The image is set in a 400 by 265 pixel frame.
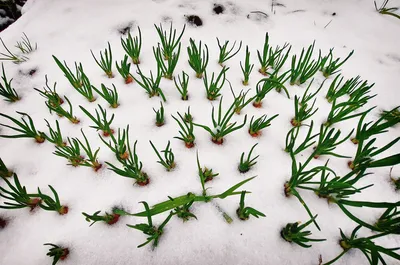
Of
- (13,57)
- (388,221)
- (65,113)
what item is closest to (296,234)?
(388,221)

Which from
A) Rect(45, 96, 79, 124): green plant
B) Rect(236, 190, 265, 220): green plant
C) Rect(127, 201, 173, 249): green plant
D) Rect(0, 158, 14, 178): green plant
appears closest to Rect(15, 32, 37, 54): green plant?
Rect(45, 96, 79, 124): green plant

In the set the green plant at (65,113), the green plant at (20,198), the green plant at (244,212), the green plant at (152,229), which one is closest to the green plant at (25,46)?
the green plant at (65,113)

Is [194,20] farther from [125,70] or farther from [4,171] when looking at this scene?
[4,171]

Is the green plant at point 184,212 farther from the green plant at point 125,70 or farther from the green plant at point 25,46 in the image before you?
the green plant at point 25,46

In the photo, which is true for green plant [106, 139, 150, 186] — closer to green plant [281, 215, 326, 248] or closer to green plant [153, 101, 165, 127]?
green plant [153, 101, 165, 127]

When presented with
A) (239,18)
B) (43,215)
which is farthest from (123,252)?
(239,18)

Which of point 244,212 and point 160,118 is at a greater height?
point 160,118
